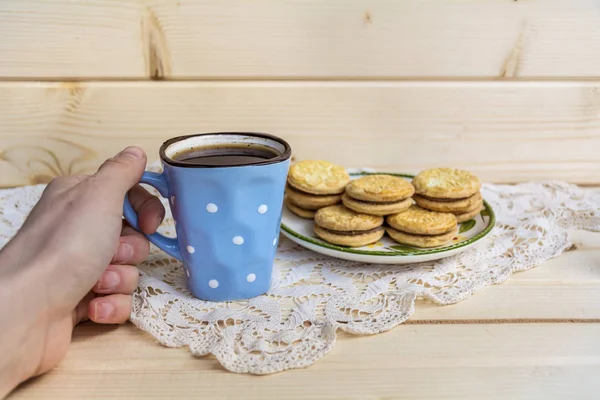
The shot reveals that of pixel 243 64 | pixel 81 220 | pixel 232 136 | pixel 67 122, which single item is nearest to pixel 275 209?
pixel 232 136

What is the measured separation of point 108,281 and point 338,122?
61 cm

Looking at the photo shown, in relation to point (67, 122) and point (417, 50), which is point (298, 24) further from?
point (67, 122)

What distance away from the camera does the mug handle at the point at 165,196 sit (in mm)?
698

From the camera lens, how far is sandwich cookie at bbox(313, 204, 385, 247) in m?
0.81

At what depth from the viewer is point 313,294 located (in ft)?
2.48

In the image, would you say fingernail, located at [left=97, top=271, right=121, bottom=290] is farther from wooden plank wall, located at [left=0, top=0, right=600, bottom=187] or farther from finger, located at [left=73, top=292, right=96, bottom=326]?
wooden plank wall, located at [left=0, top=0, right=600, bottom=187]

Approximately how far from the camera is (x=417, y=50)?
1082 millimetres

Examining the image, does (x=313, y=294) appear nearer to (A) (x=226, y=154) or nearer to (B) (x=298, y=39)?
(A) (x=226, y=154)

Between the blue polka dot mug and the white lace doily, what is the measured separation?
4cm

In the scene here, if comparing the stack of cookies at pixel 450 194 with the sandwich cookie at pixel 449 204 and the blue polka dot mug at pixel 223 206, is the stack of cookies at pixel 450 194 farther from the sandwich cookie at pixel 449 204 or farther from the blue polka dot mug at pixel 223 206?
the blue polka dot mug at pixel 223 206

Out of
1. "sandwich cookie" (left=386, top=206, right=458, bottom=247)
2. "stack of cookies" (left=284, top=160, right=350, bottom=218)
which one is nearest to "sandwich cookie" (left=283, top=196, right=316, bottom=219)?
"stack of cookies" (left=284, top=160, right=350, bottom=218)

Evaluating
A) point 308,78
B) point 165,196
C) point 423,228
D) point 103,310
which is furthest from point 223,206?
point 308,78

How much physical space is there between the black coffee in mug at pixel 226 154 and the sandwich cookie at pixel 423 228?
0.77ft

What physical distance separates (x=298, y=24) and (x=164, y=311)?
2.02 ft
